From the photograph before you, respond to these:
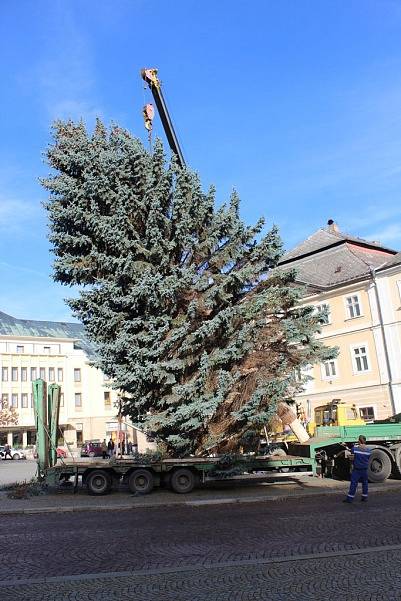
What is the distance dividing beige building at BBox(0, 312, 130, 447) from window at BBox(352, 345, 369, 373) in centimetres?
4426

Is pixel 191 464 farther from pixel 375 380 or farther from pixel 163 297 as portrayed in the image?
pixel 375 380

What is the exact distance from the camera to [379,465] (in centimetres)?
1698

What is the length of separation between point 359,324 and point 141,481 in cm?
2414

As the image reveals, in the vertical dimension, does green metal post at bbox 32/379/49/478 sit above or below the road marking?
above

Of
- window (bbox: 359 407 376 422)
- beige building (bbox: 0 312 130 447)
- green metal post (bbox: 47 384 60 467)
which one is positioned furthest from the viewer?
beige building (bbox: 0 312 130 447)

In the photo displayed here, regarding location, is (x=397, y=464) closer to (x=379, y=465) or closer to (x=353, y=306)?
(x=379, y=465)

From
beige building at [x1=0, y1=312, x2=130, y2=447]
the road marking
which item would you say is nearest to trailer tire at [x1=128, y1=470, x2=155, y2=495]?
the road marking

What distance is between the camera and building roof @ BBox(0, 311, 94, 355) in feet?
259

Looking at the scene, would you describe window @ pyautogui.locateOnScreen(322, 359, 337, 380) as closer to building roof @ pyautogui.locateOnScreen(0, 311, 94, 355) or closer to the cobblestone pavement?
the cobblestone pavement

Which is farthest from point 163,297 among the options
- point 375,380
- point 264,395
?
point 375,380

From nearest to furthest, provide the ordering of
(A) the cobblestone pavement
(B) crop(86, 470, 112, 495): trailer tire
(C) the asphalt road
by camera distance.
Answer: (A) the cobblestone pavement → (B) crop(86, 470, 112, 495): trailer tire → (C) the asphalt road

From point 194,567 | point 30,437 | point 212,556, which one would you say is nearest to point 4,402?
point 30,437

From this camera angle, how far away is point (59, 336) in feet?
270

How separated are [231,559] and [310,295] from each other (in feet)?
109
